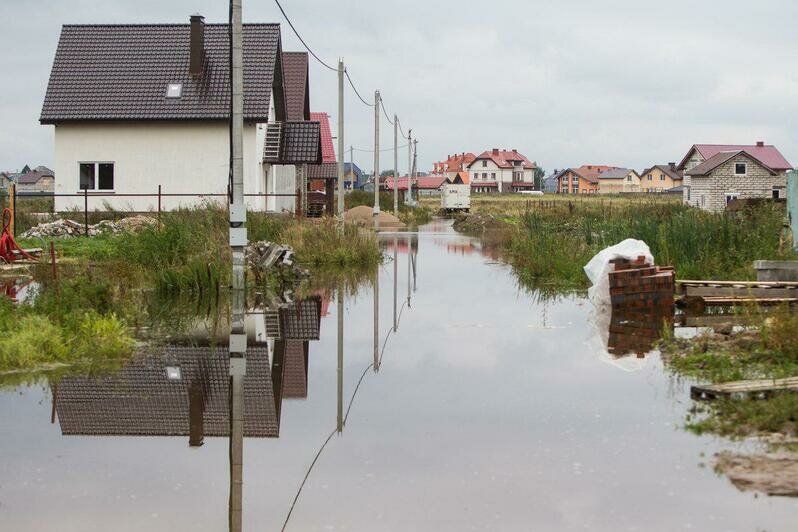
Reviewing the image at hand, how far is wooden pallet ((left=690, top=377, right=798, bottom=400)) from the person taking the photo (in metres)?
8.83

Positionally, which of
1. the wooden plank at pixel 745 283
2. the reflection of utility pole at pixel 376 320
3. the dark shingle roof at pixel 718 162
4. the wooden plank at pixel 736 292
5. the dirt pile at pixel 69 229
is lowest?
→ the reflection of utility pole at pixel 376 320

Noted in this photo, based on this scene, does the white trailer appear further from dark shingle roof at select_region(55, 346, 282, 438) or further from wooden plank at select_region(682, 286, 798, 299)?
dark shingle roof at select_region(55, 346, 282, 438)

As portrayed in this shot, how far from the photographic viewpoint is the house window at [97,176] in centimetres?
3959

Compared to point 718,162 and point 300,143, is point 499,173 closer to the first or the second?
point 718,162

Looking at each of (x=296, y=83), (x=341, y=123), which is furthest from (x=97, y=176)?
(x=296, y=83)

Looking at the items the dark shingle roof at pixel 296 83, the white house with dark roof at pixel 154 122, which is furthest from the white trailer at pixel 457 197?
the white house with dark roof at pixel 154 122

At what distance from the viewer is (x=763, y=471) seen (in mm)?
6766

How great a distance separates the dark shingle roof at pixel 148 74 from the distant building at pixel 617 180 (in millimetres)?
151283

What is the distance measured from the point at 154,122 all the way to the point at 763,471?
3470 centimetres

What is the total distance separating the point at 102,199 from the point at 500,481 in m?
34.4

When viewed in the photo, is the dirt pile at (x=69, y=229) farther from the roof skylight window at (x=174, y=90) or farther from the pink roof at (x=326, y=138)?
the pink roof at (x=326, y=138)

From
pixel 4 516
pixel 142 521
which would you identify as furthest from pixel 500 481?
pixel 4 516

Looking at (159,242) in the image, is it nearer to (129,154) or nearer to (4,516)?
(4,516)

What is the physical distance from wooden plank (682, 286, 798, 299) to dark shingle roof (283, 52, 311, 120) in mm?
33256
